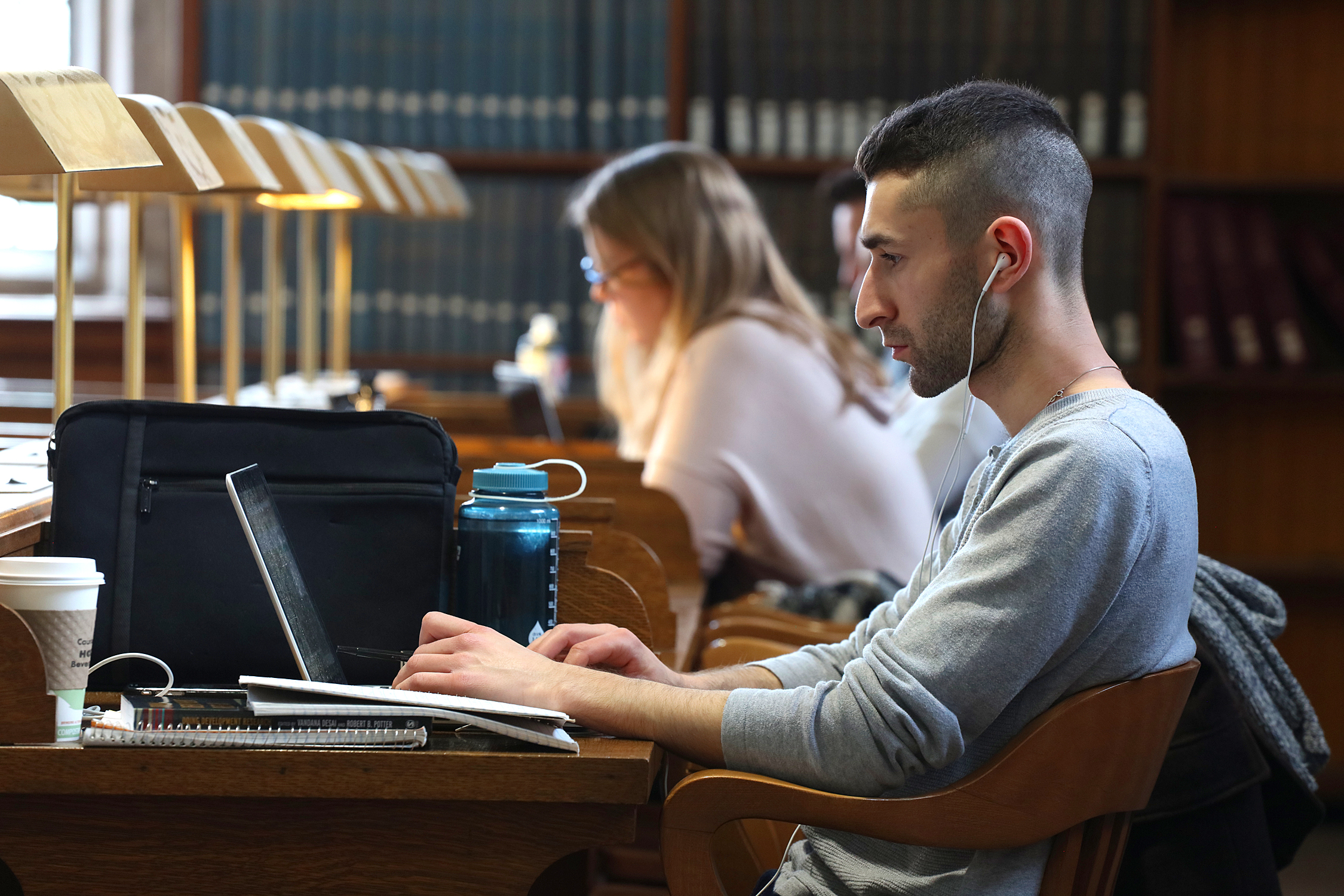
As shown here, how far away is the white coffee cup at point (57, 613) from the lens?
3.47 feet

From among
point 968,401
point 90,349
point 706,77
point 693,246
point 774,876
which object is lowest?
point 774,876

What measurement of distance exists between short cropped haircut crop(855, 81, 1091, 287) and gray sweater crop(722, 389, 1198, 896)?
154mm

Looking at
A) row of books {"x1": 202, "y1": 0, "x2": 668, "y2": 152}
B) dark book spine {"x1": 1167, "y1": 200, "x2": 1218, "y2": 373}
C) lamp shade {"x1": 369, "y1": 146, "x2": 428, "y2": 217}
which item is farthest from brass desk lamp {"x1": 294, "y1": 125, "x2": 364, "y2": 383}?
dark book spine {"x1": 1167, "y1": 200, "x2": 1218, "y2": 373}

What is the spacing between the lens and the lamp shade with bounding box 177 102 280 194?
1611 mm

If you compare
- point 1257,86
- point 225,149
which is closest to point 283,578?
point 225,149

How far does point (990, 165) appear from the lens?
1196 millimetres

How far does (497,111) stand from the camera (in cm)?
367

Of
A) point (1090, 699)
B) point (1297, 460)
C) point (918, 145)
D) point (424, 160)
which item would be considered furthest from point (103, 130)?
point (1297, 460)

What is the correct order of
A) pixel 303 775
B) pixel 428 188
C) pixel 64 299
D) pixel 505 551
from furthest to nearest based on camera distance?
pixel 428 188
pixel 64 299
pixel 505 551
pixel 303 775

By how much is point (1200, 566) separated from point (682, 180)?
131 centimetres

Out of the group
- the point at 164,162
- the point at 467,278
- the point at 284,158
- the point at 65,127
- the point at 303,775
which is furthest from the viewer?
the point at 467,278

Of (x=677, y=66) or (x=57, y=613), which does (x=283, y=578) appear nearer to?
(x=57, y=613)

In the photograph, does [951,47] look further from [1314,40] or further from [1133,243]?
[1314,40]

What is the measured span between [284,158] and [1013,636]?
1212mm
